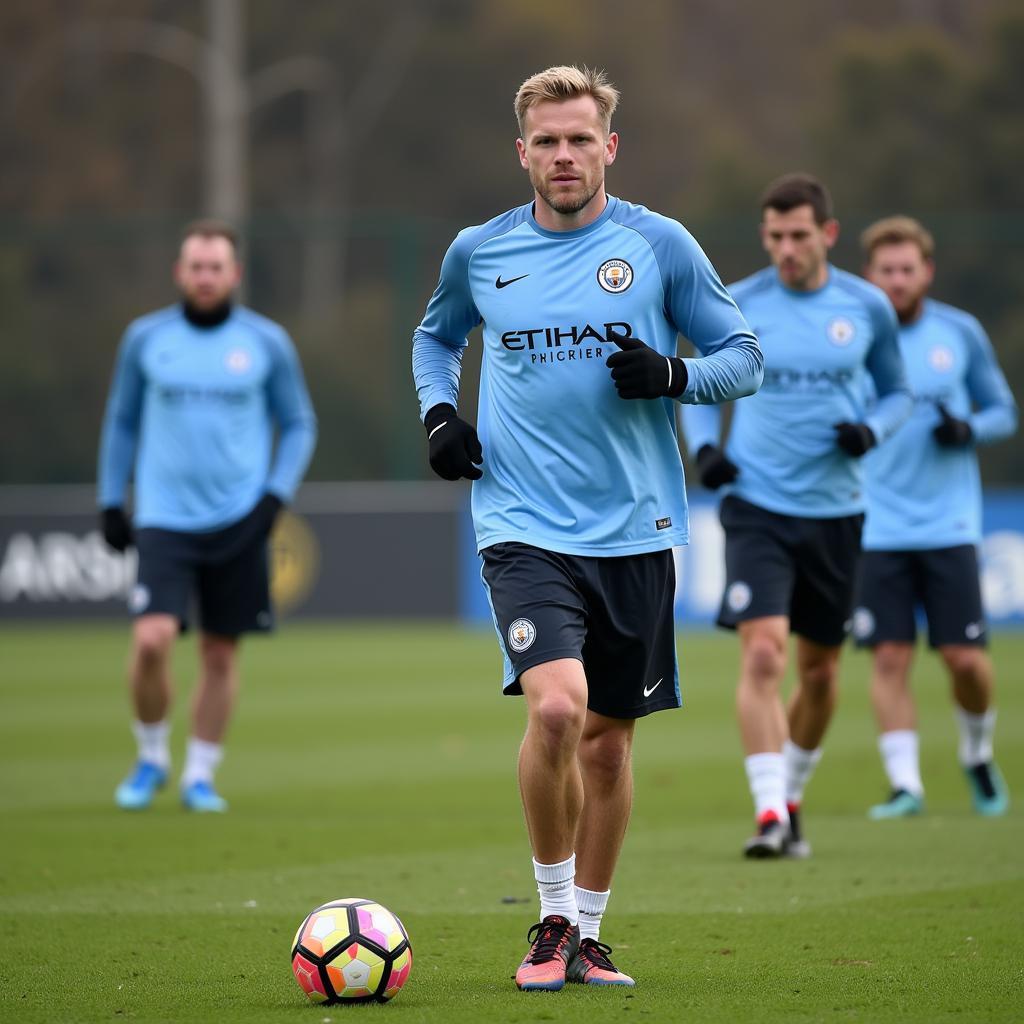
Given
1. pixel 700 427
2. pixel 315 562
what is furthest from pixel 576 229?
pixel 315 562

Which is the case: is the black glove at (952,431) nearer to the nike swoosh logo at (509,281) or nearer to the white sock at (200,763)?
the white sock at (200,763)

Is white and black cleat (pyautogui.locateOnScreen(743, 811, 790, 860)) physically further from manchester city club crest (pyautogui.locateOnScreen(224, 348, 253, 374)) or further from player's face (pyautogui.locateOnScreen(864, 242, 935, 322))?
manchester city club crest (pyautogui.locateOnScreen(224, 348, 253, 374))

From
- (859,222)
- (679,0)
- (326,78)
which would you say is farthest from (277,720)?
(679,0)

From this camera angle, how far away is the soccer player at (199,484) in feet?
32.4

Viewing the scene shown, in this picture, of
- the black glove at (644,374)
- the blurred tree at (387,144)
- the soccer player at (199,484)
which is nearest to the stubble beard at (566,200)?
the black glove at (644,374)

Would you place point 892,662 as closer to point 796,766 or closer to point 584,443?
point 796,766

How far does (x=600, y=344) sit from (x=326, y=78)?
4663 centimetres

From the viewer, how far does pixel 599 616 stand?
19.0ft

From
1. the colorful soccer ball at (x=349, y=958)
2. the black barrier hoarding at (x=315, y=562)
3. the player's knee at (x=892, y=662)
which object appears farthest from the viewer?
the black barrier hoarding at (x=315, y=562)

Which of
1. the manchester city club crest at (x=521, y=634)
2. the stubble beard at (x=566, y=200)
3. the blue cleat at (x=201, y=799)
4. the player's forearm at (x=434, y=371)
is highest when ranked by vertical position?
the stubble beard at (x=566, y=200)

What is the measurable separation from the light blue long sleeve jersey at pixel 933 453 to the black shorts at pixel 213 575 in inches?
115

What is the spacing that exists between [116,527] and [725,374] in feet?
16.5

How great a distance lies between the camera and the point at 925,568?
979 centimetres

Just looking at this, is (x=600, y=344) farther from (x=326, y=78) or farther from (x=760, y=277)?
(x=326, y=78)
